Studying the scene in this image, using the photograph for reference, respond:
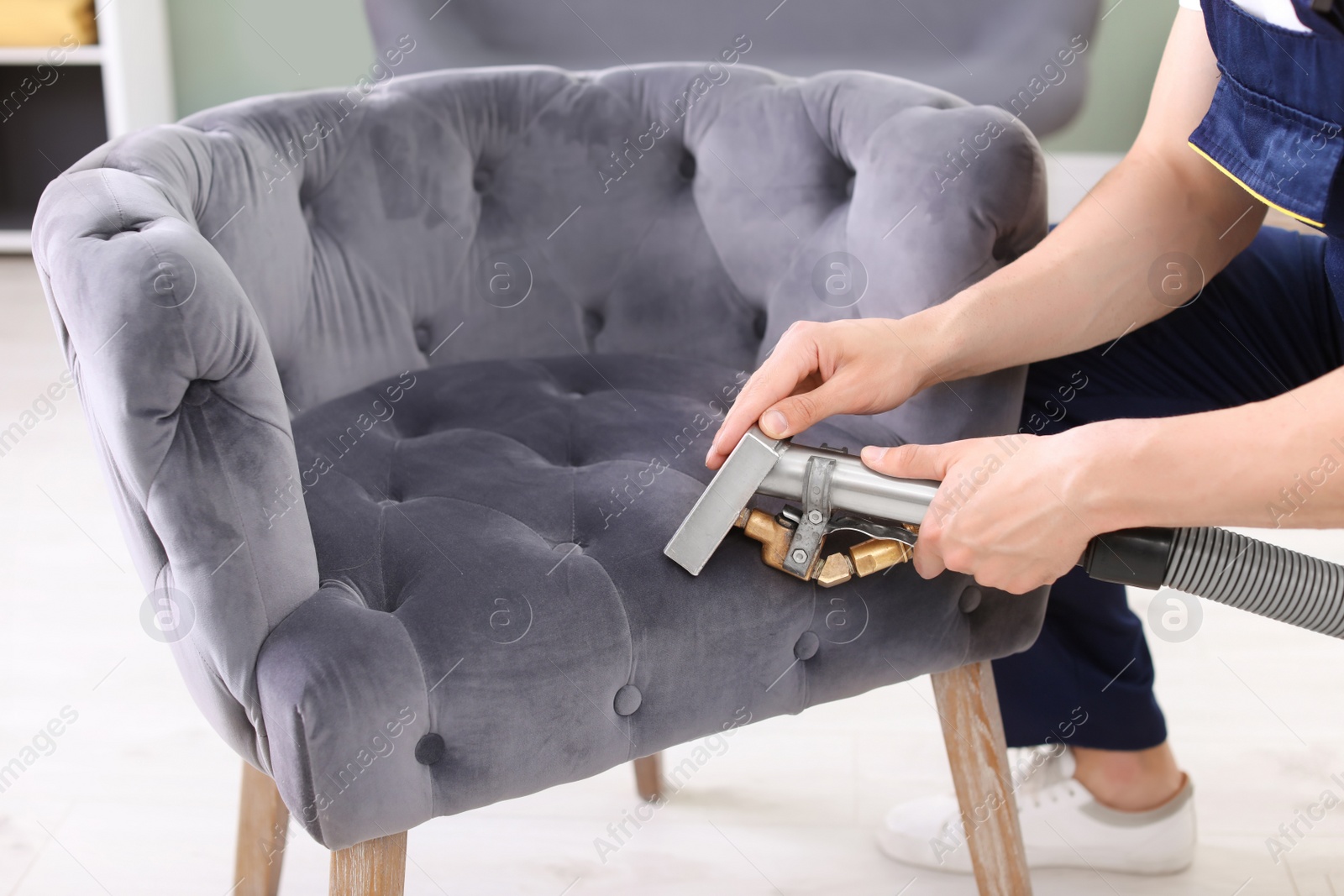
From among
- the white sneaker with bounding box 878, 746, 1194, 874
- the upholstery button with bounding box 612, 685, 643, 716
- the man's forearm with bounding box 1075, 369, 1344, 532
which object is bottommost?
the white sneaker with bounding box 878, 746, 1194, 874

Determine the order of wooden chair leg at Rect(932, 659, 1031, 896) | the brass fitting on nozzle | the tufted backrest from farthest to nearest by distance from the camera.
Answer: wooden chair leg at Rect(932, 659, 1031, 896), the brass fitting on nozzle, the tufted backrest

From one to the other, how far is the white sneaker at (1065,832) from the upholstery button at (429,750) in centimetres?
55

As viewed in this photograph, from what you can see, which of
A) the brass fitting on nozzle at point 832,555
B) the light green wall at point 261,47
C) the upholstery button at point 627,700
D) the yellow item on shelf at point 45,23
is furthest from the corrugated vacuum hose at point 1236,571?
the yellow item on shelf at point 45,23

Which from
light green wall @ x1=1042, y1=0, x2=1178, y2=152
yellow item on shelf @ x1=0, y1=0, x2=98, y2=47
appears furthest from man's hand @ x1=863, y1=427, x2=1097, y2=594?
yellow item on shelf @ x1=0, y1=0, x2=98, y2=47

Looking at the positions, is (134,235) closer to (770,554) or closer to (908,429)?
(770,554)

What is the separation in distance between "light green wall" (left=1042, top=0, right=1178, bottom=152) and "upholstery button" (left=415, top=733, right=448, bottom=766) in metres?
2.29

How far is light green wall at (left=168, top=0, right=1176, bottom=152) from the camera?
7.77 ft

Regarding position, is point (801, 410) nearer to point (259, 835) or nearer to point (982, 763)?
point (982, 763)

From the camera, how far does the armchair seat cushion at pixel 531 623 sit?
0.56 meters

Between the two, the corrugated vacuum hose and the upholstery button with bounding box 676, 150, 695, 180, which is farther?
the upholstery button with bounding box 676, 150, 695, 180

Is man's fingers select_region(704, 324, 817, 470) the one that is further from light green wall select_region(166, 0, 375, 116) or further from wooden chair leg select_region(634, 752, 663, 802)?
light green wall select_region(166, 0, 375, 116)

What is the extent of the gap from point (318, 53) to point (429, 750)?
2328mm

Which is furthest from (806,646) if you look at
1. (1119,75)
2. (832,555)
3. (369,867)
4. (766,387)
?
(1119,75)

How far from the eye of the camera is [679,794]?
3.51 ft
